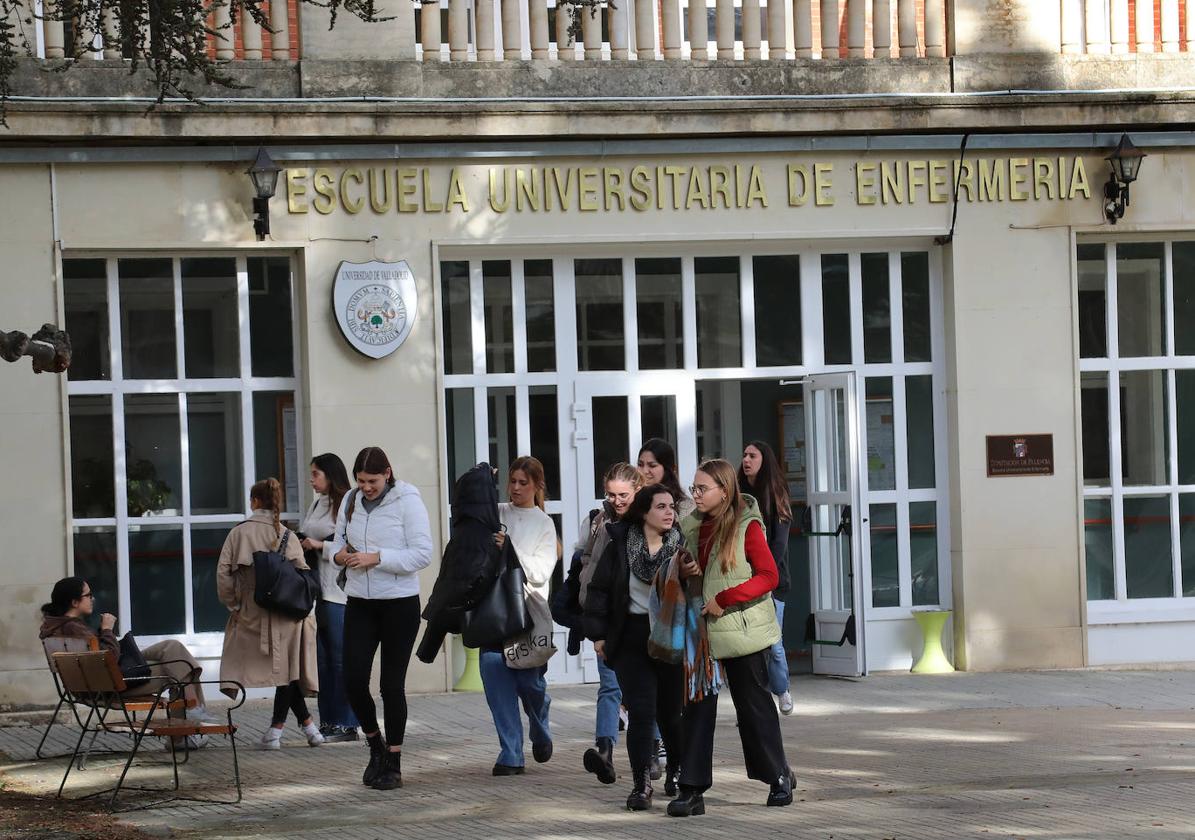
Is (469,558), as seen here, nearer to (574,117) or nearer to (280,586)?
(280,586)

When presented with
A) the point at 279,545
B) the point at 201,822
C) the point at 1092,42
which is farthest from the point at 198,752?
the point at 1092,42

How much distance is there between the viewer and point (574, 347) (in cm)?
1366

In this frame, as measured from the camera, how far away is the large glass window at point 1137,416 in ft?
46.4

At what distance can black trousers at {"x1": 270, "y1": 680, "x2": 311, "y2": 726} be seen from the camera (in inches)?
425

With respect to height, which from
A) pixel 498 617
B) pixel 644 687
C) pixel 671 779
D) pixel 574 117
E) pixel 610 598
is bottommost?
pixel 671 779

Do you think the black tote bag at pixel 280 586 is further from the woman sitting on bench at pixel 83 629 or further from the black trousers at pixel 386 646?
the black trousers at pixel 386 646

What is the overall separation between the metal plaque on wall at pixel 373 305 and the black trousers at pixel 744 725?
215 inches

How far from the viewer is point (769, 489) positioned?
11289mm

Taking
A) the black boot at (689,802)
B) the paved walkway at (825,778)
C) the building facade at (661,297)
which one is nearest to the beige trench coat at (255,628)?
the paved walkway at (825,778)

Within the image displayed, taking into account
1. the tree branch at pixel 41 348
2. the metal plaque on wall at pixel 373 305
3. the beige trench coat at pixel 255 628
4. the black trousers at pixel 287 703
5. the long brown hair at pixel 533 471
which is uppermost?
the metal plaque on wall at pixel 373 305

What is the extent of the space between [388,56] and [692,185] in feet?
7.81

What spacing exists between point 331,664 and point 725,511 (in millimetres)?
3589

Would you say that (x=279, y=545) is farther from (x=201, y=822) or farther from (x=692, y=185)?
(x=692, y=185)

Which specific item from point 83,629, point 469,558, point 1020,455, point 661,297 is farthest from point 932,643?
point 83,629
